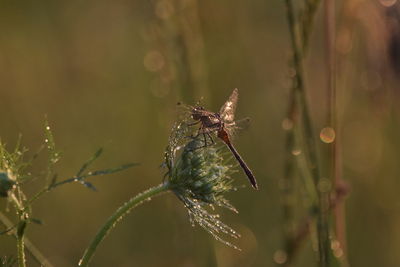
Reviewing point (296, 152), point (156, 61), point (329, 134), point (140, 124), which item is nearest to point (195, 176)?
point (296, 152)

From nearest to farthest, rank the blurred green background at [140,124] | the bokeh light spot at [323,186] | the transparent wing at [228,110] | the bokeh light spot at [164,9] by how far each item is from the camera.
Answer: the transparent wing at [228,110]
the bokeh light spot at [323,186]
the bokeh light spot at [164,9]
the blurred green background at [140,124]

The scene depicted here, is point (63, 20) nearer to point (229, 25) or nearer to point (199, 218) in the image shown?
point (229, 25)

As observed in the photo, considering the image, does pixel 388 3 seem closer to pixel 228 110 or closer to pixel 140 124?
pixel 228 110

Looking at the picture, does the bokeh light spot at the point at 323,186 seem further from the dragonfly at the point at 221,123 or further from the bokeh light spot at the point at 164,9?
the bokeh light spot at the point at 164,9

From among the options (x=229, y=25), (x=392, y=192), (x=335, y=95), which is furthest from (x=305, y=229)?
(x=229, y=25)

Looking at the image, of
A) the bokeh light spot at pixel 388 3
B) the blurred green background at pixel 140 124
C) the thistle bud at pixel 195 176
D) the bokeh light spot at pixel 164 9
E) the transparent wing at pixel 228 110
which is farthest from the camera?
the blurred green background at pixel 140 124

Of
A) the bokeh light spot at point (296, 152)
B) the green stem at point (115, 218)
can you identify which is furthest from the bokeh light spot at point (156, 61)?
the green stem at point (115, 218)
